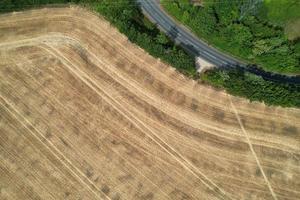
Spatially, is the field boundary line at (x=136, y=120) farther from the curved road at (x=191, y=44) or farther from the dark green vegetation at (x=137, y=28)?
the curved road at (x=191, y=44)

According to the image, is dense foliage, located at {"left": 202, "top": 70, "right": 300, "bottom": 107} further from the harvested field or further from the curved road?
the curved road

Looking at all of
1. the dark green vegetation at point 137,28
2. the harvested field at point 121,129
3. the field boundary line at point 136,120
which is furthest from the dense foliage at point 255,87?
the field boundary line at point 136,120

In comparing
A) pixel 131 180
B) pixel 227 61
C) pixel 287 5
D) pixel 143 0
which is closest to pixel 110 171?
pixel 131 180

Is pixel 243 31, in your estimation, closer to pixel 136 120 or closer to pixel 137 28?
pixel 137 28

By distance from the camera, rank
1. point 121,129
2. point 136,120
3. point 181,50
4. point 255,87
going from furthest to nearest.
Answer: point 181,50
point 255,87
point 136,120
point 121,129

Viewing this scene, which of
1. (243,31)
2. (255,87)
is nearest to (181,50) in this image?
(243,31)

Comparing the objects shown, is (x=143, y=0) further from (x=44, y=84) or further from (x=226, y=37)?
(x=44, y=84)

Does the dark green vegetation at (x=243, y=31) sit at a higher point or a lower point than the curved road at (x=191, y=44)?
higher
